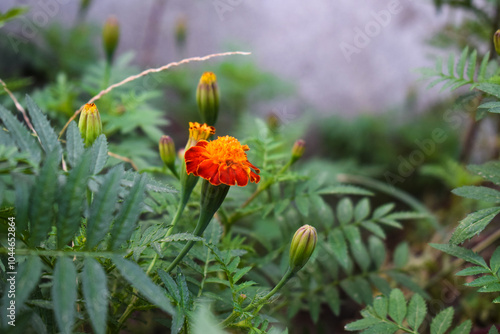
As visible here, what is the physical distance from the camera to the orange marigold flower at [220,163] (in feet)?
1.93

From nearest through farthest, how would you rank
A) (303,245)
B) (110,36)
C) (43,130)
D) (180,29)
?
(43,130) < (303,245) < (110,36) < (180,29)

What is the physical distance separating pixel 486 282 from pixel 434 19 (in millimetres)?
2369

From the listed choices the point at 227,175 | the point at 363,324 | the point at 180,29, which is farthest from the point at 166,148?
the point at 180,29

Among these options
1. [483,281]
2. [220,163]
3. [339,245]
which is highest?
[220,163]

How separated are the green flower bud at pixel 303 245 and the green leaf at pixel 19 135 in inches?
13.1

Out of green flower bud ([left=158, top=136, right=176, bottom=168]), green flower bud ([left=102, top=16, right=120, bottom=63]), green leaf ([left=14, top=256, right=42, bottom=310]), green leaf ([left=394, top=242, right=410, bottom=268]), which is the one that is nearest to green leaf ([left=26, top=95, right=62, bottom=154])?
green leaf ([left=14, top=256, right=42, bottom=310])

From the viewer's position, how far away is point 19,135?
0.47 m

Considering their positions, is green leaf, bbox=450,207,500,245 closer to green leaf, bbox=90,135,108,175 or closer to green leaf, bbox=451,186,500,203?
green leaf, bbox=451,186,500,203

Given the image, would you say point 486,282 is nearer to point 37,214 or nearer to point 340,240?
point 340,240

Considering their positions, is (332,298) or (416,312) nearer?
(416,312)

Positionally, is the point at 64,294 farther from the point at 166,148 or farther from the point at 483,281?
the point at 483,281

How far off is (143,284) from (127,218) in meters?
0.07

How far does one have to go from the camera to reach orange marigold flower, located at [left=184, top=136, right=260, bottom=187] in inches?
23.1

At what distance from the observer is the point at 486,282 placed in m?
0.58
